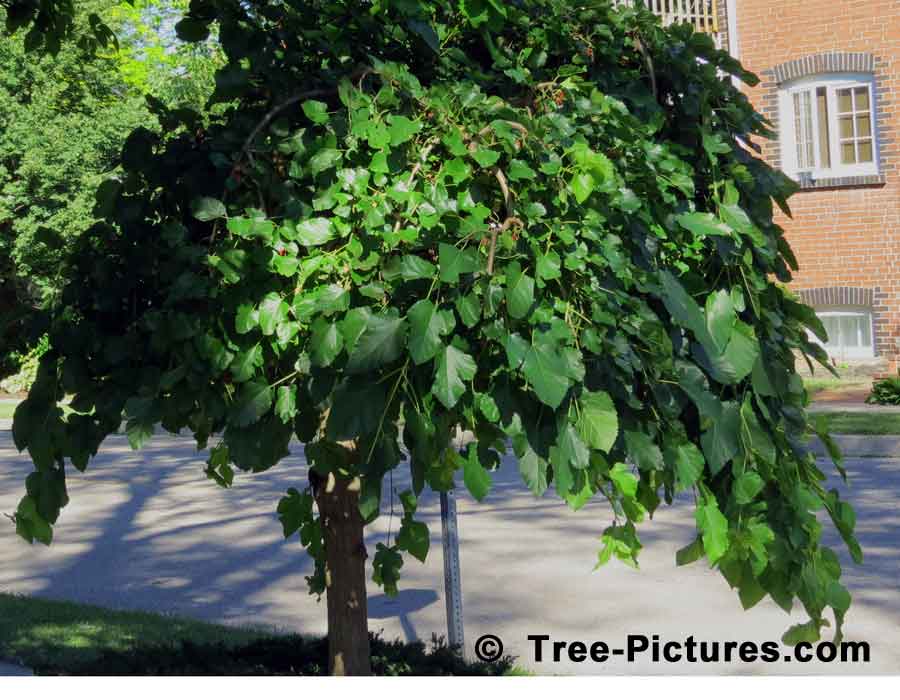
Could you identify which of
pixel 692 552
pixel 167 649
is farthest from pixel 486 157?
pixel 167 649

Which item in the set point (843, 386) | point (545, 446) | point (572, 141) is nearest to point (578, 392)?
point (545, 446)

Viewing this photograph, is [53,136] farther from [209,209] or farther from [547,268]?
[547,268]

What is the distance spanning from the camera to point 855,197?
1769cm

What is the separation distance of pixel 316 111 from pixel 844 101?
16.8 m

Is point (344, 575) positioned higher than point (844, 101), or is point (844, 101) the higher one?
point (844, 101)

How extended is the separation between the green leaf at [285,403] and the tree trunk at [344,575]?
121cm

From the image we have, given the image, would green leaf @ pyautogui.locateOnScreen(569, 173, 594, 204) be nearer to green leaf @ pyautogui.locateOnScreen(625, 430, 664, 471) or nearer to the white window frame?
green leaf @ pyautogui.locateOnScreen(625, 430, 664, 471)

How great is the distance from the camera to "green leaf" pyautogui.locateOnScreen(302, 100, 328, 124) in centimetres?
273

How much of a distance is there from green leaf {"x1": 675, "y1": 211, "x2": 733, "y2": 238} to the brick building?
15026mm

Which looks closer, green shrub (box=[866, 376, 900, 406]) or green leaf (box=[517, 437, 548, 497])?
A: green leaf (box=[517, 437, 548, 497])

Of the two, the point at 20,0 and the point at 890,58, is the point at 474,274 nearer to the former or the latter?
the point at 20,0

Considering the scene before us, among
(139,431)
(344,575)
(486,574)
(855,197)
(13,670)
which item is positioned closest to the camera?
(139,431)

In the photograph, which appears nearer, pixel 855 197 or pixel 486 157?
pixel 486 157

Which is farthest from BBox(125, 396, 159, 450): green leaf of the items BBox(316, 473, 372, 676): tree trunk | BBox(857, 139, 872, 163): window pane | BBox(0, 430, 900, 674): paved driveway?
BBox(857, 139, 872, 163): window pane
